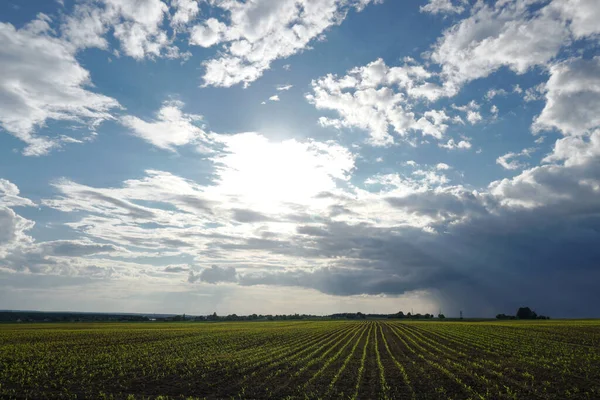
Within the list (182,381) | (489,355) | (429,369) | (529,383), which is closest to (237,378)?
(182,381)

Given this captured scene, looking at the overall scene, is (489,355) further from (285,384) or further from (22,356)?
(22,356)

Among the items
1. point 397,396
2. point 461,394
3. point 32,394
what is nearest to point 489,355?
point 461,394

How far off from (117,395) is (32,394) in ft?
16.0

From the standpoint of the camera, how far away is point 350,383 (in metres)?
23.3

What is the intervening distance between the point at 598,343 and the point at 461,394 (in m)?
33.9

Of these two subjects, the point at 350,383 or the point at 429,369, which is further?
the point at 429,369

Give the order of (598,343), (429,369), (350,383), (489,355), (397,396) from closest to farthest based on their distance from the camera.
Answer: (397,396)
(350,383)
(429,369)
(489,355)
(598,343)

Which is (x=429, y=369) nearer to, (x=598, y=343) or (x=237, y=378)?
(x=237, y=378)

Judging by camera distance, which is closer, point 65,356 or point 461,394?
point 461,394

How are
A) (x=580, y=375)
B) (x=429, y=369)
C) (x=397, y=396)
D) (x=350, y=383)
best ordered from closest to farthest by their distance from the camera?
(x=397, y=396) → (x=350, y=383) → (x=580, y=375) → (x=429, y=369)

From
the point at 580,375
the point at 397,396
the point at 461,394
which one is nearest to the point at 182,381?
the point at 397,396

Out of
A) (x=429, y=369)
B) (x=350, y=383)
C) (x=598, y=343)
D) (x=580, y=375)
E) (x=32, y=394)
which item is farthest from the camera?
(x=598, y=343)

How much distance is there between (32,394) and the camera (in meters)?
21.5

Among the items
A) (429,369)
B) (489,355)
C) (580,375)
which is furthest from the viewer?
(489,355)
